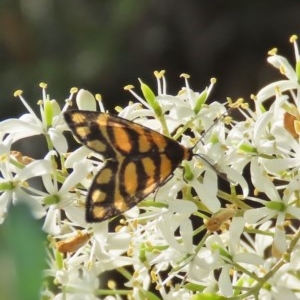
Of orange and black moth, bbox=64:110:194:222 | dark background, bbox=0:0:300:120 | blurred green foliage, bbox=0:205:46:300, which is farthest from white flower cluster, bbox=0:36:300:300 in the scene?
dark background, bbox=0:0:300:120

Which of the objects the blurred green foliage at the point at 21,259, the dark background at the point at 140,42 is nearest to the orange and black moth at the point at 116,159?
the blurred green foliage at the point at 21,259

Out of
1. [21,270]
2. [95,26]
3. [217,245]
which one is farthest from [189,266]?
[95,26]

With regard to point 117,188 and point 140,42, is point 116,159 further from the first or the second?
point 140,42

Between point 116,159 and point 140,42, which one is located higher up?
point 140,42

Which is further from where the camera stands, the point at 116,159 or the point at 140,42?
the point at 140,42

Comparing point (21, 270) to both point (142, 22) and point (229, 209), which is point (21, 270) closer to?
point (229, 209)

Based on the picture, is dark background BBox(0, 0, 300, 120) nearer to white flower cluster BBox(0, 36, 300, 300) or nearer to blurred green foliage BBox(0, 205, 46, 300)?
white flower cluster BBox(0, 36, 300, 300)

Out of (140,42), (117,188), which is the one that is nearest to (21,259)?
(117,188)
